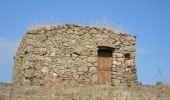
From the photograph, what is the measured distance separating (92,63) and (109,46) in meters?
1.17

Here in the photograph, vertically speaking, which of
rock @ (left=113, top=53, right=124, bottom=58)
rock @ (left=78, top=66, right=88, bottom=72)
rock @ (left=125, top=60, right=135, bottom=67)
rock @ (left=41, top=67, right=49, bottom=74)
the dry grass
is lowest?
the dry grass

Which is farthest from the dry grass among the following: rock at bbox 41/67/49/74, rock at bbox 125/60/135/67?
rock at bbox 125/60/135/67

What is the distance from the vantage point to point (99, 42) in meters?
16.2

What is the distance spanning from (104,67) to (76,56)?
1.48 m

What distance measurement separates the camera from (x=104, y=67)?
1622cm

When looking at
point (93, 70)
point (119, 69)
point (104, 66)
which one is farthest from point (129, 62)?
point (93, 70)

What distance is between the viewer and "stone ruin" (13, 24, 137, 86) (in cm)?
1527

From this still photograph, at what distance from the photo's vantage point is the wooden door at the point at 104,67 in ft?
52.9

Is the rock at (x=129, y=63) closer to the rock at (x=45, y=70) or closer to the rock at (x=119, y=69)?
the rock at (x=119, y=69)

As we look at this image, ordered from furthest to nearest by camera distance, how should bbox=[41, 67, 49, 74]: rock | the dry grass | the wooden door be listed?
the wooden door → bbox=[41, 67, 49, 74]: rock → the dry grass

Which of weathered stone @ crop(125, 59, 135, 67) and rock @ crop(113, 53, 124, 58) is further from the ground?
rock @ crop(113, 53, 124, 58)

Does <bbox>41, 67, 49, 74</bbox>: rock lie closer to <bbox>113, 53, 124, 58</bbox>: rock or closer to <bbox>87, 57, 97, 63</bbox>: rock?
<bbox>87, 57, 97, 63</bbox>: rock

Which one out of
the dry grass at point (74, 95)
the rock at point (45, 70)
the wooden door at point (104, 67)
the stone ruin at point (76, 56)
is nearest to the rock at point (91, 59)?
the stone ruin at point (76, 56)

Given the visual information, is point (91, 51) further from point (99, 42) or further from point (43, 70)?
point (43, 70)
